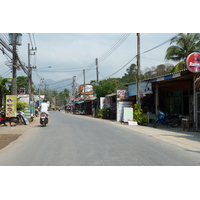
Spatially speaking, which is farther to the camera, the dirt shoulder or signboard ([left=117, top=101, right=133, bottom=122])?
signboard ([left=117, top=101, right=133, bottom=122])

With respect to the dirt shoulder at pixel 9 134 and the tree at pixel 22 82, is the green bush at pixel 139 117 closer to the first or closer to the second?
the dirt shoulder at pixel 9 134

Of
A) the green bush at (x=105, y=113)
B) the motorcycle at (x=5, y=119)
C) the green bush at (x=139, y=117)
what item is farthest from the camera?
Answer: the green bush at (x=105, y=113)

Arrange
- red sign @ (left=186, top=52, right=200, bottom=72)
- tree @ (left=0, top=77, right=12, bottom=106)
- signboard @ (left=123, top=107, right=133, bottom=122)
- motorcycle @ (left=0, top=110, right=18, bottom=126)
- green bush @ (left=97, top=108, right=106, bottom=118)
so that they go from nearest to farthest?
red sign @ (left=186, top=52, right=200, bottom=72) → motorcycle @ (left=0, top=110, right=18, bottom=126) → signboard @ (left=123, top=107, right=133, bottom=122) → tree @ (left=0, top=77, right=12, bottom=106) → green bush @ (left=97, top=108, right=106, bottom=118)

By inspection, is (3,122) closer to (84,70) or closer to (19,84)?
(84,70)

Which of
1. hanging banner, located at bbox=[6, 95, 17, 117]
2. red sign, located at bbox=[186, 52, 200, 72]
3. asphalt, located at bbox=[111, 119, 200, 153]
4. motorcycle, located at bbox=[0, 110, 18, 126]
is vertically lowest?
asphalt, located at bbox=[111, 119, 200, 153]

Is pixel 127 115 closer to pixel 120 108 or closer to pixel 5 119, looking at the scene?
pixel 120 108

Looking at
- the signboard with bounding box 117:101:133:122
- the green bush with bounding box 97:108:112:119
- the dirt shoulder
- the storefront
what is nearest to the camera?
the dirt shoulder

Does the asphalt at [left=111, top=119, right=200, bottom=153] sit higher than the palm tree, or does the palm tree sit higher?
the palm tree

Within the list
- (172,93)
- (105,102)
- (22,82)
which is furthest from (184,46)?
(22,82)

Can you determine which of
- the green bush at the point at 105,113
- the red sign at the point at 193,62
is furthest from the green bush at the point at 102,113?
the red sign at the point at 193,62

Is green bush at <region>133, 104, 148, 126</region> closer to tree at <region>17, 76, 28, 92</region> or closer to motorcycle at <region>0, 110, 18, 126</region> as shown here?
motorcycle at <region>0, 110, 18, 126</region>

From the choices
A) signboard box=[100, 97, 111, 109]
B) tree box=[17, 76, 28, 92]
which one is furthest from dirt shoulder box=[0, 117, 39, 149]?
tree box=[17, 76, 28, 92]

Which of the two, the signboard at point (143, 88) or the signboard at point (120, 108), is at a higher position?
the signboard at point (143, 88)

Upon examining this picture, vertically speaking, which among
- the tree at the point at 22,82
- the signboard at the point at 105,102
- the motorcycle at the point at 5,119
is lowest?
the motorcycle at the point at 5,119
